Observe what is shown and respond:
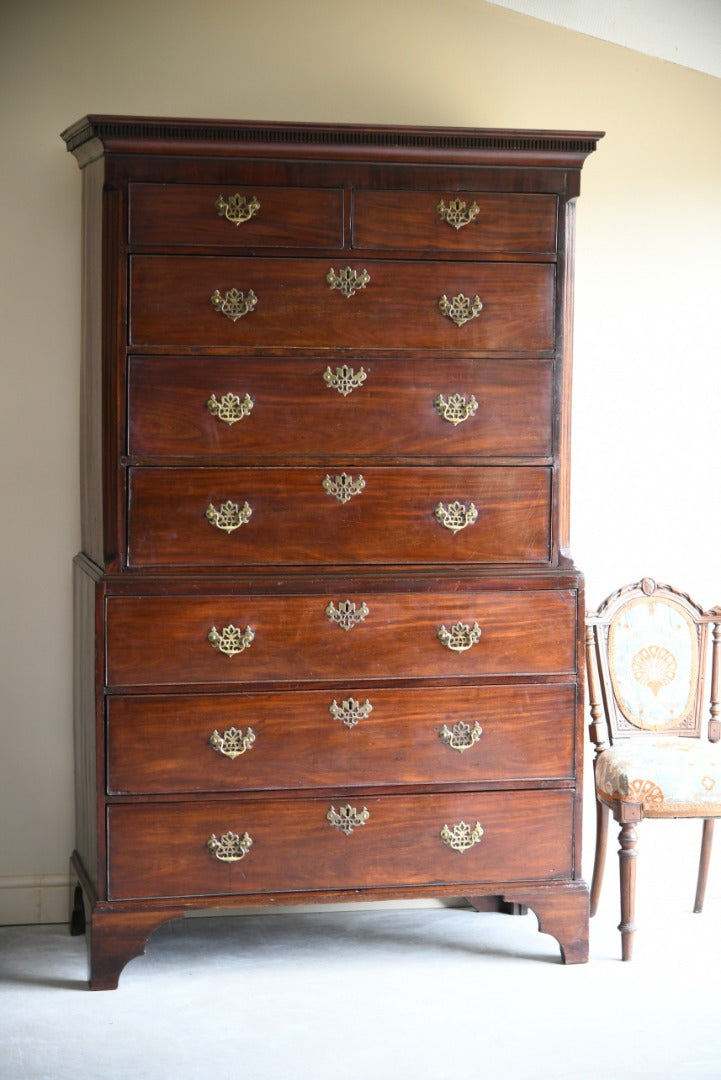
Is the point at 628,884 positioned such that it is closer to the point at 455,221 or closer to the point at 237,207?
the point at 455,221

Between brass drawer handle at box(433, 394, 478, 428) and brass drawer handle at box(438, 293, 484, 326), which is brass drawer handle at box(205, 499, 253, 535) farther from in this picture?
brass drawer handle at box(438, 293, 484, 326)

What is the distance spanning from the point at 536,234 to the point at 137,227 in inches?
39.0

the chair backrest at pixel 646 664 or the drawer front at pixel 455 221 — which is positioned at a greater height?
the drawer front at pixel 455 221

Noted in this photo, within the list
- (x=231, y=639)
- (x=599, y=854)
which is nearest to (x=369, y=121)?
(x=231, y=639)

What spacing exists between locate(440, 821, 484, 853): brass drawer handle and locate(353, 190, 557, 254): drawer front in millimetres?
1450

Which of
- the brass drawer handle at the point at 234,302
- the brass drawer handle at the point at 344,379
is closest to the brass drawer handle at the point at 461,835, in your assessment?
the brass drawer handle at the point at 344,379

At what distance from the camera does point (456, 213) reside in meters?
3.34

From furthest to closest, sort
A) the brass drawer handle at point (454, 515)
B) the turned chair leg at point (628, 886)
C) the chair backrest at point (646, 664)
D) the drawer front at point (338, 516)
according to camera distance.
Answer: the chair backrest at point (646, 664), the turned chair leg at point (628, 886), the brass drawer handle at point (454, 515), the drawer front at point (338, 516)

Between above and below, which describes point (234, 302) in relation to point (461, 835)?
above

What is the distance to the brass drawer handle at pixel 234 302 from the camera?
10.7ft

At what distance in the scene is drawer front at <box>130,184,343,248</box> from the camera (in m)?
3.22

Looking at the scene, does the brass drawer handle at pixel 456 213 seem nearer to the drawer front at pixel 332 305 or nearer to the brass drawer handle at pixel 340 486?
the drawer front at pixel 332 305

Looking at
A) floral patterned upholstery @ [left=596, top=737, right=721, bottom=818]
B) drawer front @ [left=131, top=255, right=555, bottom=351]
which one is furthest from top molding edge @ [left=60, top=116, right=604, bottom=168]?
floral patterned upholstery @ [left=596, top=737, right=721, bottom=818]

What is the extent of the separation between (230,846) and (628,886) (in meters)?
1.06
